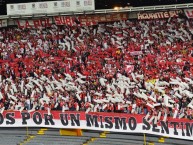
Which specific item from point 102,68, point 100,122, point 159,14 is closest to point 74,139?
point 100,122

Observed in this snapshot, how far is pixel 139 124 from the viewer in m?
15.5

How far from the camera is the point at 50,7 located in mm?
19219

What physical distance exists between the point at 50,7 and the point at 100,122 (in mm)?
5470

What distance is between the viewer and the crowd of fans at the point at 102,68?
16.0m

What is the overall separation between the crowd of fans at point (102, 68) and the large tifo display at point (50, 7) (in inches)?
66.6

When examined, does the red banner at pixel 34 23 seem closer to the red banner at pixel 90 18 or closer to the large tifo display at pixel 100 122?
the red banner at pixel 90 18

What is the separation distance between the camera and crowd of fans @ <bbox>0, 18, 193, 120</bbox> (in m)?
16.0

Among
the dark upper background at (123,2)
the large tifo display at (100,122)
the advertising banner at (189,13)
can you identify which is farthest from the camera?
the dark upper background at (123,2)

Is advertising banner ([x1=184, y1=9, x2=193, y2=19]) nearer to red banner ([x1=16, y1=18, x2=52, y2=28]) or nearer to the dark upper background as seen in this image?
the dark upper background

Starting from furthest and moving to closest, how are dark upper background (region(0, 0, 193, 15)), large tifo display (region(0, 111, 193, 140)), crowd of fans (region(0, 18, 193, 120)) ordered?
dark upper background (region(0, 0, 193, 15)) → crowd of fans (region(0, 18, 193, 120)) → large tifo display (region(0, 111, 193, 140))

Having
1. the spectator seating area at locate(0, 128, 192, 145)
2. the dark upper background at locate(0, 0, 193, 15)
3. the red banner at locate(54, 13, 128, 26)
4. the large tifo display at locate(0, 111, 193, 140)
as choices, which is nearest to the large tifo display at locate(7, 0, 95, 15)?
the red banner at locate(54, 13, 128, 26)

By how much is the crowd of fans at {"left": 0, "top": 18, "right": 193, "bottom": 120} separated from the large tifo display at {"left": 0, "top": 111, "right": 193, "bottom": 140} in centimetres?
26

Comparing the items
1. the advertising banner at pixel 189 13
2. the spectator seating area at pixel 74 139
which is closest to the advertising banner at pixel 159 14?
the advertising banner at pixel 189 13

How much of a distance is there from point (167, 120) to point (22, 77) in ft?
22.4
